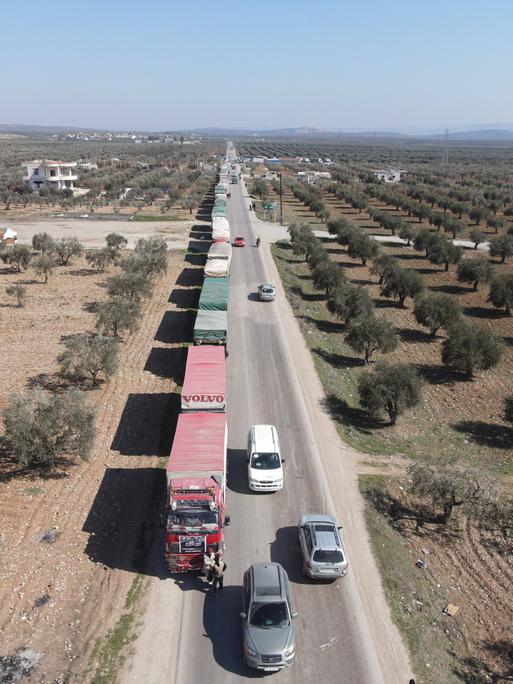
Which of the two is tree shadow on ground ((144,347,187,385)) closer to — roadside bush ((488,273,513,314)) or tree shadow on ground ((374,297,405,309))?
tree shadow on ground ((374,297,405,309))

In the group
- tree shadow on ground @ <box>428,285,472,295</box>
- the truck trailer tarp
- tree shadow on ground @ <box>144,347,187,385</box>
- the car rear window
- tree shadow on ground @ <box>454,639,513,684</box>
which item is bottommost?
tree shadow on ground @ <box>428,285,472,295</box>

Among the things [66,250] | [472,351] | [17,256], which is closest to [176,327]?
[472,351]

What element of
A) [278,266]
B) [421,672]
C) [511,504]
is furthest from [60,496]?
[278,266]

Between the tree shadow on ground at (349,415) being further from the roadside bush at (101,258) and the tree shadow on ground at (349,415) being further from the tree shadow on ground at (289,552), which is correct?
the roadside bush at (101,258)

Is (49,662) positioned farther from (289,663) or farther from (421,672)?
(421,672)

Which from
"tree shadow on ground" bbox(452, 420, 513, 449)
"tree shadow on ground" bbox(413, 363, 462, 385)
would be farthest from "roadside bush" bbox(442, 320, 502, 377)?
"tree shadow on ground" bbox(452, 420, 513, 449)

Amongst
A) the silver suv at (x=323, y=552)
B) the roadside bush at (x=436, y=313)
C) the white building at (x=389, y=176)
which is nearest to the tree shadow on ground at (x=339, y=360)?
the roadside bush at (x=436, y=313)
